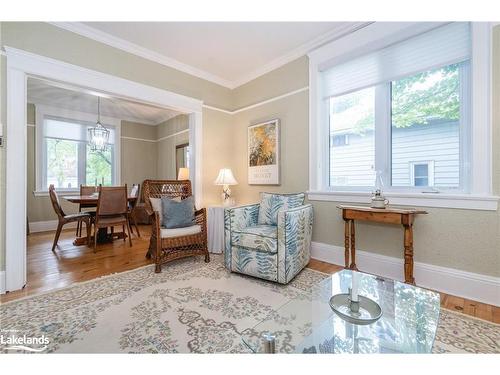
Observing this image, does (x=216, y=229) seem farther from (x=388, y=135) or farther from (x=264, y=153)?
(x=388, y=135)

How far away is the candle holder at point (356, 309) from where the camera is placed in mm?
1125

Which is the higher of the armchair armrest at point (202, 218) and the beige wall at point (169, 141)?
the beige wall at point (169, 141)

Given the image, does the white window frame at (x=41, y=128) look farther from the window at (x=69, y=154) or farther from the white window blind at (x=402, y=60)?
the white window blind at (x=402, y=60)

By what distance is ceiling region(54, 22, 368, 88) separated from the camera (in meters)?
2.45

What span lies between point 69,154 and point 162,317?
515cm

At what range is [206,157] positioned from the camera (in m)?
3.55

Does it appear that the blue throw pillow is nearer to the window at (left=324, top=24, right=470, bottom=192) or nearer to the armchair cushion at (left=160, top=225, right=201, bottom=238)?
the armchair cushion at (left=160, top=225, right=201, bottom=238)

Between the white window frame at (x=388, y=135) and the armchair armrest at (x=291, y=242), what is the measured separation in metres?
0.67

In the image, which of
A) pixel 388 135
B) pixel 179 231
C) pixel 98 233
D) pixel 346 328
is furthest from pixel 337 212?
pixel 98 233

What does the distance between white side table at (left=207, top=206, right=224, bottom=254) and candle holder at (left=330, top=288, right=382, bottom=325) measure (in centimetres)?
206

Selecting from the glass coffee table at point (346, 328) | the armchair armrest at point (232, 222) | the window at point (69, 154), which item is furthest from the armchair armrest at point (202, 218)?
the window at point (69, 154)

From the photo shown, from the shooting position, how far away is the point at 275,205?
267 centimetres
